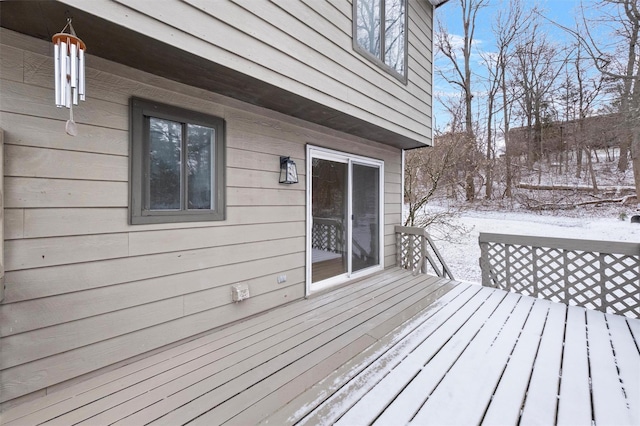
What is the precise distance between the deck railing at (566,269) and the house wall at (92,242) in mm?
3409

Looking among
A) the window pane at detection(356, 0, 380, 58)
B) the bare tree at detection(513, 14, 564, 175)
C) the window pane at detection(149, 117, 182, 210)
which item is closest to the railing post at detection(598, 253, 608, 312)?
the window pane at detection(356, 0, 380, 58)

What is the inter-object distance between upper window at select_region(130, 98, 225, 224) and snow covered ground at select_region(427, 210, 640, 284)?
5.32m

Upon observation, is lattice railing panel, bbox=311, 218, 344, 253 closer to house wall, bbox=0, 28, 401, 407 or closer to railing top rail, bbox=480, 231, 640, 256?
house wall, bbox=0, 28, 401, 407

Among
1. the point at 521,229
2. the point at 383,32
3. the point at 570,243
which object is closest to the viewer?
the point at 570,243

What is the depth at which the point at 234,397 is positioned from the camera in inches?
64.2

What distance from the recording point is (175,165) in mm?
2174

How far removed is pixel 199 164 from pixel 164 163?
0.27 meters

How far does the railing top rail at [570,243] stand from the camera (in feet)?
9.90

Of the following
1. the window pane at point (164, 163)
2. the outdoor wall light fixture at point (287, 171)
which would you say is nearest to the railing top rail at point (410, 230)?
the outdoor wall light fixture at point (287, 171)

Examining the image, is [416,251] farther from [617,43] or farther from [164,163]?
[617,43]

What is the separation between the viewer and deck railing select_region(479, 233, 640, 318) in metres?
3.05

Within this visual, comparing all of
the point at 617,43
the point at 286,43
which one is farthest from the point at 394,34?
the point at 617,43

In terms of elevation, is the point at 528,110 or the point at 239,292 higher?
the point at 528,110

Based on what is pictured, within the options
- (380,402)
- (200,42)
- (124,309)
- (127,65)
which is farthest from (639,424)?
(127,65)
